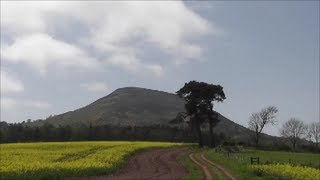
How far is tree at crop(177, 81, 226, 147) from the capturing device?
332ft

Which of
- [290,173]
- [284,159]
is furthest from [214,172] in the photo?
[284,159]

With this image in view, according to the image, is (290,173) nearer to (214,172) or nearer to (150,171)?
(214,172)

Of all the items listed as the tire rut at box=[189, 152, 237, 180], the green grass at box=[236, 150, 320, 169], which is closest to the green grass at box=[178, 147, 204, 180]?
the tire rut at box=[189, 152, 237, 180]

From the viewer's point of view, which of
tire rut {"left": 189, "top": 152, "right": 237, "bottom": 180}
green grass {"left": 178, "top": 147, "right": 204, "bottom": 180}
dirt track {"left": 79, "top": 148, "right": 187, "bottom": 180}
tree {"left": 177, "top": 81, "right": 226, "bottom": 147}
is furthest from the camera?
tree {"left": 177, "top": 81, "right": 226, "bottom": 147}

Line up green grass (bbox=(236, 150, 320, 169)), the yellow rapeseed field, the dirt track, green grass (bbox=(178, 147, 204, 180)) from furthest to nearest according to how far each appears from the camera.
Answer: green grass (bbox=(236, 150, 320, 169)), the dirt track, green grass (bbox=(178, 147, 204, 180)), the yellow rapeseed field

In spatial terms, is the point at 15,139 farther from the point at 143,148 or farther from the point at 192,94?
the point at 143,148

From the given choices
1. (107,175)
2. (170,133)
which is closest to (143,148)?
Answer: (107,175)

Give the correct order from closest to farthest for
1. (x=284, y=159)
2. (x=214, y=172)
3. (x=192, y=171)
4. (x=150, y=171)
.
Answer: (x=214, y=172) → (x=192, y=171) → (x=150, y=171) → (x=284, y=159)

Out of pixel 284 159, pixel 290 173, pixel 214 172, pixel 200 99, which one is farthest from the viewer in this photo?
pixel 200 99

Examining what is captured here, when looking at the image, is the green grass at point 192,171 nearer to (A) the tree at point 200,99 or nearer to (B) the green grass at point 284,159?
(B) the green grass at point 284,159

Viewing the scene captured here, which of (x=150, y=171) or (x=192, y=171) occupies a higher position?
(x=192, y=171)

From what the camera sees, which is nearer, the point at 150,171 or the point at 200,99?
the point at 150,171

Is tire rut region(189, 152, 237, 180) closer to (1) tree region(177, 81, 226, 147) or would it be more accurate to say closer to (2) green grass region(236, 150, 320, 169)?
(2) green grass region(236, 150, 320, 169)

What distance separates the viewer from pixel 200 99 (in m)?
102
